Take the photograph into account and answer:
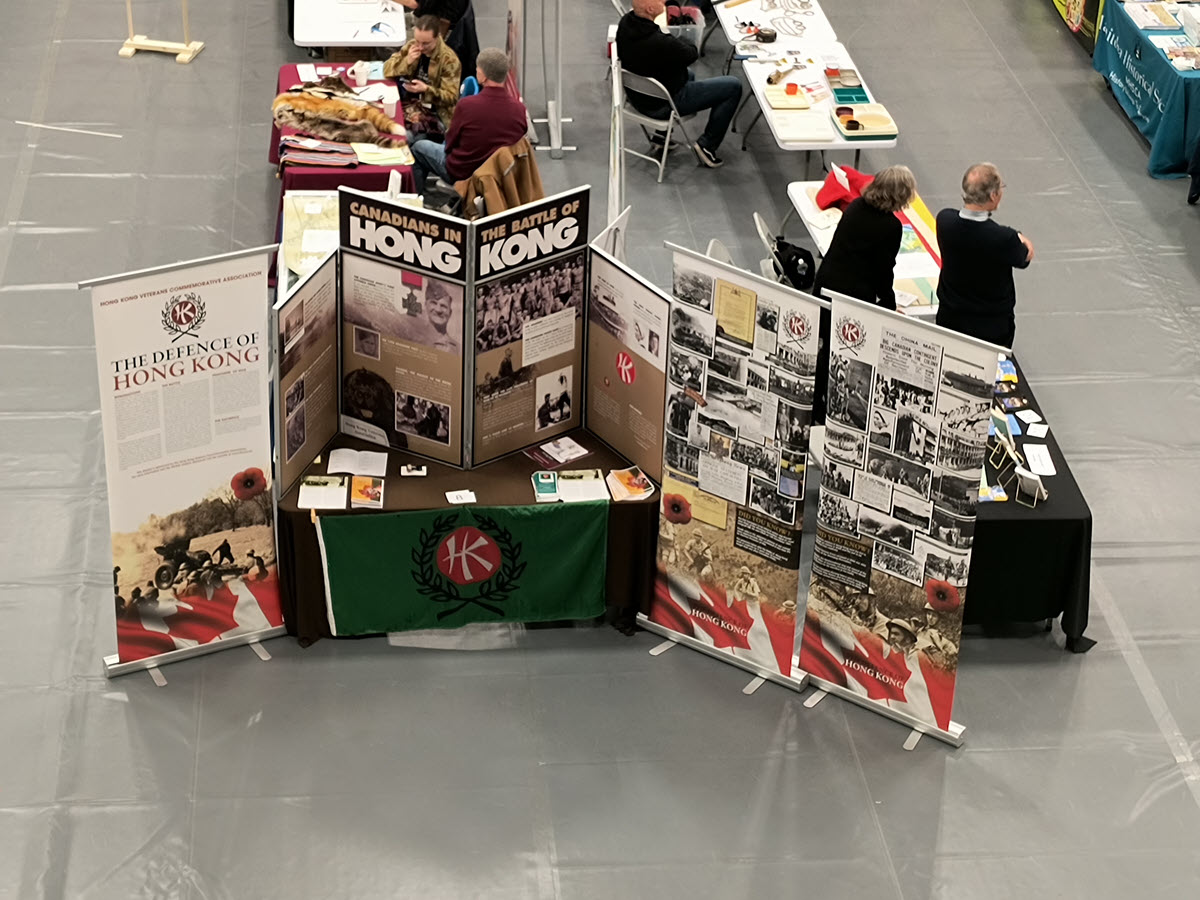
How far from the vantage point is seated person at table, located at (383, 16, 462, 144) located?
9.05 meters

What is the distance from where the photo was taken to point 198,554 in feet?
19.6

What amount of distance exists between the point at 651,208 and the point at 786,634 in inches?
148

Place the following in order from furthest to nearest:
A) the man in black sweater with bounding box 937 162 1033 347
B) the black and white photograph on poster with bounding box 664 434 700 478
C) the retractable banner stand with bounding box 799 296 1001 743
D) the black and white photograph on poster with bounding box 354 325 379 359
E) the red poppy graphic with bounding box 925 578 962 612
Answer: the man in black sweater with bounding box 937 162 1033 347 < the black and white photograph on poster with bounding box 354 325 379 359 < the black and white photograph on poster with bounding box 664 434 700 478 < the red poppy graphic with bounding box 925 578 962 612 < the retractable banner stand with bounding box 799 296 1001 743

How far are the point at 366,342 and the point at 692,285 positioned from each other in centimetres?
135

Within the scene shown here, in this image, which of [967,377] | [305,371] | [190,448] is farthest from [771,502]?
[190,448]

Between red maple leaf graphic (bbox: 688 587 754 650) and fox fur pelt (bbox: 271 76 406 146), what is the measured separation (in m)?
3.36

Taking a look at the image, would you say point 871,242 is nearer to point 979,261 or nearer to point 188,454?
point 979,261

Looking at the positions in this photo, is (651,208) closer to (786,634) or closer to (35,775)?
(786,634)

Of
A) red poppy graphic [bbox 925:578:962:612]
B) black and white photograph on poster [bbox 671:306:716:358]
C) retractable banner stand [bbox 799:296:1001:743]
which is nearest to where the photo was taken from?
retractable banner stand [bbox 799:296:1001:743]

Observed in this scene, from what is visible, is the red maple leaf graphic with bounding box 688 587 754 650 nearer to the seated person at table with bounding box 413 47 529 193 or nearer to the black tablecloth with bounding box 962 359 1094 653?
the black tablecloth with bounding box 962 359 1094 653

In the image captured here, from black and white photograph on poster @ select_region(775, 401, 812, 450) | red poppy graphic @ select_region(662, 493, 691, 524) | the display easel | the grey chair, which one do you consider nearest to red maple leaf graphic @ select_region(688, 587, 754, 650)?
Result: red poppy graphic @ select_region(662, 493, 691, 524)

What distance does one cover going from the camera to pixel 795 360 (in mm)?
5539

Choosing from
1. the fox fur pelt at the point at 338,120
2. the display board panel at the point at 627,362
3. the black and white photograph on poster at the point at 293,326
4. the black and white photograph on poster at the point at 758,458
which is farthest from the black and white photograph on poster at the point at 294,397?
the fox fur pelt at the point at 338,120

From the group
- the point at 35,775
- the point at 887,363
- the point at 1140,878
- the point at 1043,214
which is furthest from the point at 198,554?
the point at 1043,214
